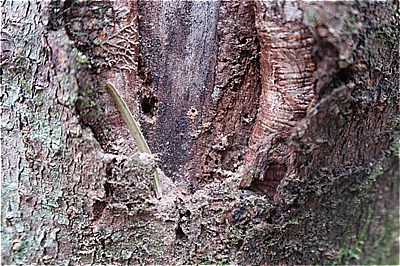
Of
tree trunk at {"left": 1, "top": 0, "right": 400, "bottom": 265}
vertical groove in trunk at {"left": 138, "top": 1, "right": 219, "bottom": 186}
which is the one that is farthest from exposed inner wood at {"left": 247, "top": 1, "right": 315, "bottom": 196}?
vertical groove in trunk at {"left": 138, "top": 1, "right": 219, "bottom": 186}

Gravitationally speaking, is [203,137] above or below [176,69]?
below

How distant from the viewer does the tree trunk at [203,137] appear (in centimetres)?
80

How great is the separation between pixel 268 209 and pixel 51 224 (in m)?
0.44

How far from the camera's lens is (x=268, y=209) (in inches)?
33.4

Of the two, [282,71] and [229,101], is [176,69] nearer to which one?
[229,101]

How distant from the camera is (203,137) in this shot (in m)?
0.94

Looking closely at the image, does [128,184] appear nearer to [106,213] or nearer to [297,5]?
[106,213]

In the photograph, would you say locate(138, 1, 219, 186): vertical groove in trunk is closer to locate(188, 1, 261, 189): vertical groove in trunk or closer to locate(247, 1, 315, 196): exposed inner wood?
locate(188, 1, 261, 189): vertical groove in trunk

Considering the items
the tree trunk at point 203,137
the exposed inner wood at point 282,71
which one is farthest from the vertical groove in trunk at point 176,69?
the exposed inner wood at point 282,71

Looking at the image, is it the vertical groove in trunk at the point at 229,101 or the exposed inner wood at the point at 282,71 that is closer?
the exposed inner wood at the point at 282,71

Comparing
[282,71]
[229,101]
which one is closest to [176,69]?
[229,101]

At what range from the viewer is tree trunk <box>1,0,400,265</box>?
0.80m

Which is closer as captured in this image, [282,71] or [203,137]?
[282,71]

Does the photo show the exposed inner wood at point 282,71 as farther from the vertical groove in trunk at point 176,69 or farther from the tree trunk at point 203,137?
the vertical groove in trunk at point 176,69
